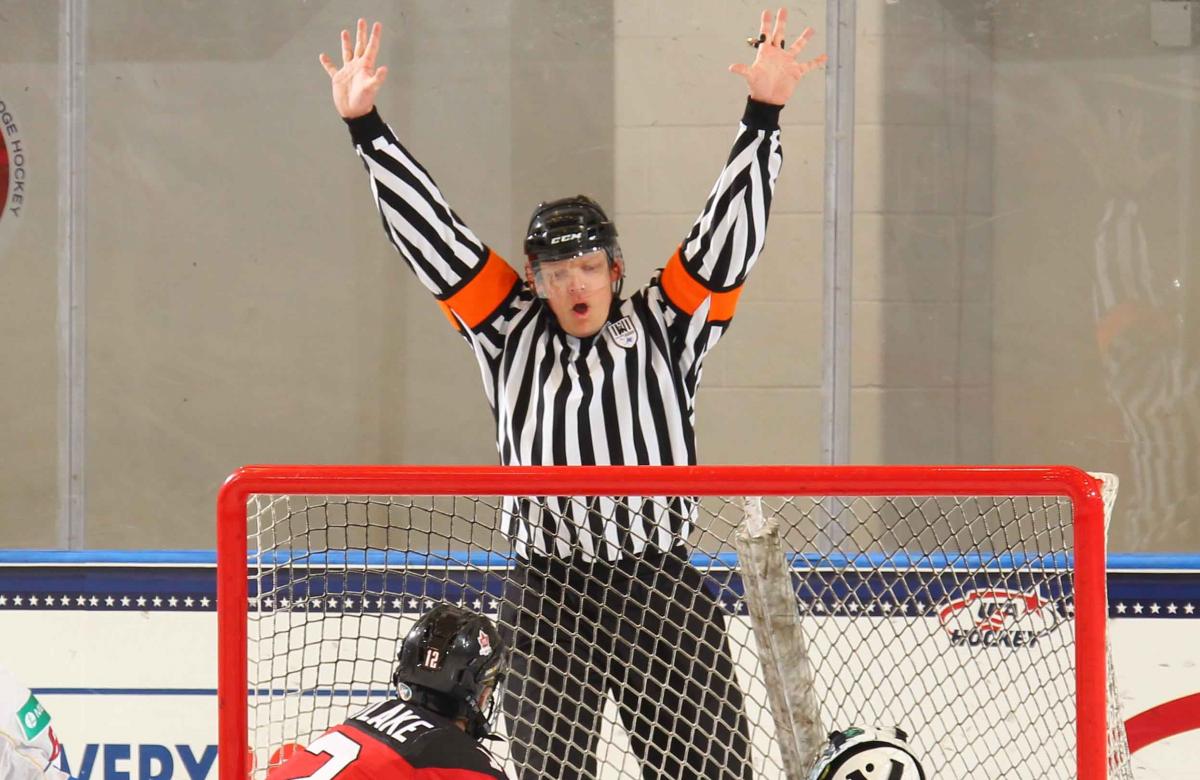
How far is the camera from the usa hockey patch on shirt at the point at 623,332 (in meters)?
2.29

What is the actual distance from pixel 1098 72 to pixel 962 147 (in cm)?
38

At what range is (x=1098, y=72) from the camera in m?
3.46

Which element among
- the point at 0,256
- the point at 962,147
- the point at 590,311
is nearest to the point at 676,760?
the point at 590,311

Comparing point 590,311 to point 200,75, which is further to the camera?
point 200,75

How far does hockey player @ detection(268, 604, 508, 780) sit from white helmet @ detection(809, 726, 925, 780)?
1.38 feet

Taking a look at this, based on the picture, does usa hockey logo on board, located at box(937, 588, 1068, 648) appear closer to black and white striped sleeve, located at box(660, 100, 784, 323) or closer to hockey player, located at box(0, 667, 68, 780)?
black and white striped sleeve, located at box(660, 100, 784, 323)

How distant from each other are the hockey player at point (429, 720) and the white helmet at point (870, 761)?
0.42m

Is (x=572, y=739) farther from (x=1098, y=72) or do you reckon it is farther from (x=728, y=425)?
(x=1098, y=72)

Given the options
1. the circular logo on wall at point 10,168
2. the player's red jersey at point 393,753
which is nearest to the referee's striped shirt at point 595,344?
the player's red jersey at point 393,753

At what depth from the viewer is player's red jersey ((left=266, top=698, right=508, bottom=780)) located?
169 cm

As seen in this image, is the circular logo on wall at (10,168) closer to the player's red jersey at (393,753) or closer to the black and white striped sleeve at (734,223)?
the black and white striped sleeve at (734,223)

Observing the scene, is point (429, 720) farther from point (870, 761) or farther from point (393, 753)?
point (870, 761)

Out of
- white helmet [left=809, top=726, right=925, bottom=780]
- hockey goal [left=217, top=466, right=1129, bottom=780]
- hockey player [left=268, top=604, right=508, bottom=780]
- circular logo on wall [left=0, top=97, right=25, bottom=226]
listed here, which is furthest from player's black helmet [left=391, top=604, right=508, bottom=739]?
circular logo on wall [left=0, top=97, right=25, bottom=226]

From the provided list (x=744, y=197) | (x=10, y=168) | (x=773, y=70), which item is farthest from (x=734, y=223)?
(x=10, y=168)
